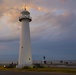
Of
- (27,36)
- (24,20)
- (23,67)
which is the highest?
(24,20)

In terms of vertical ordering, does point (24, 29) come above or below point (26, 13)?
below

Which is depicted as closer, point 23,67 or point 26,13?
point 23,67

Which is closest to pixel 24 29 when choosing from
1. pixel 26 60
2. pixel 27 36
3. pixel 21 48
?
pixel 27 36

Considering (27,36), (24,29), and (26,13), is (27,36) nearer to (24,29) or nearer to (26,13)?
(24,29)

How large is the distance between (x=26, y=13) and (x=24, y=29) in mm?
3861

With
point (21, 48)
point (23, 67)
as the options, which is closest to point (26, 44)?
point (21, 48)

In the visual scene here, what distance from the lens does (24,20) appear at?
143 ft

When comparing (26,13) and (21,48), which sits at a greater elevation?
(26,13)

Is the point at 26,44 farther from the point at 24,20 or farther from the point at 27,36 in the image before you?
the point at 24,20

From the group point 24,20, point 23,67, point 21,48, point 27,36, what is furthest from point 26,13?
point 23,67

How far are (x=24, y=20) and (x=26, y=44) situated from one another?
561 centimetres

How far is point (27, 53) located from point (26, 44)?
2.01 metres

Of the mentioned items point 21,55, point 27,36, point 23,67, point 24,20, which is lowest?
point 23,67

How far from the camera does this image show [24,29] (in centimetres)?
4300
